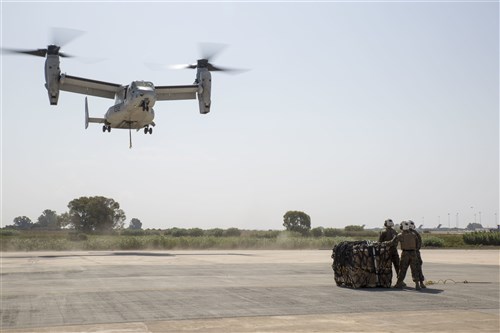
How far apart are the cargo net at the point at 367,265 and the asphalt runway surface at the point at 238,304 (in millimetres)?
449

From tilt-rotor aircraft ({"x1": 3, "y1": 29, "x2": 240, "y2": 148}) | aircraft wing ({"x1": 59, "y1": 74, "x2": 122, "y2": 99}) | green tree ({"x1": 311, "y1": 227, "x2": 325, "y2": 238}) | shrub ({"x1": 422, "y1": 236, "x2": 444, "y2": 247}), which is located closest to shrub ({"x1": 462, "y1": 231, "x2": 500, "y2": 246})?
shrub ({"x1": 422, "y1": 236, "x2": 444, "y2": 247})

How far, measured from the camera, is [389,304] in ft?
44.9

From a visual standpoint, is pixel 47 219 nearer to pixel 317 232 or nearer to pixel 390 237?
pixel 317 232

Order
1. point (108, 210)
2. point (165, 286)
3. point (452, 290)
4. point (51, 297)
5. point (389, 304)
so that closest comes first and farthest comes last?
point (389, 304) → point (51, 297) → point (452, 290) → point (165, 286) → point (108, 210)

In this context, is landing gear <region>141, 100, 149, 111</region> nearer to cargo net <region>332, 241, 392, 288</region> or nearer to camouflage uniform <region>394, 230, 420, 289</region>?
cargo net <region>332, 241, 392, 288</region>

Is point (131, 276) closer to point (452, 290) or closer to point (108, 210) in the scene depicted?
point (452, 290)

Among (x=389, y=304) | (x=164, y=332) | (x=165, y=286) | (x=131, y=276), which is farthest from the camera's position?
(x=131, y=276)

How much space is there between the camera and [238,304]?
1389 centimetres

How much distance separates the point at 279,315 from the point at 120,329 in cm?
334

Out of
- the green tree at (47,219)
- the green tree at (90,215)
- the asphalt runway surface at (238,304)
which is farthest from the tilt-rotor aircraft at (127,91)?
the green tree at (47,219)

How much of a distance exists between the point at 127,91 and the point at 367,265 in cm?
3180

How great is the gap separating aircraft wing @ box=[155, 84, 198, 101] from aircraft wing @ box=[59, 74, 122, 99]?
3.80 meters

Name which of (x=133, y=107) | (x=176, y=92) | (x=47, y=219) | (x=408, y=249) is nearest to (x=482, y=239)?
(x=176, y=92)

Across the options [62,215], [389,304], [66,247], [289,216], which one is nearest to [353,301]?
[389,304]
